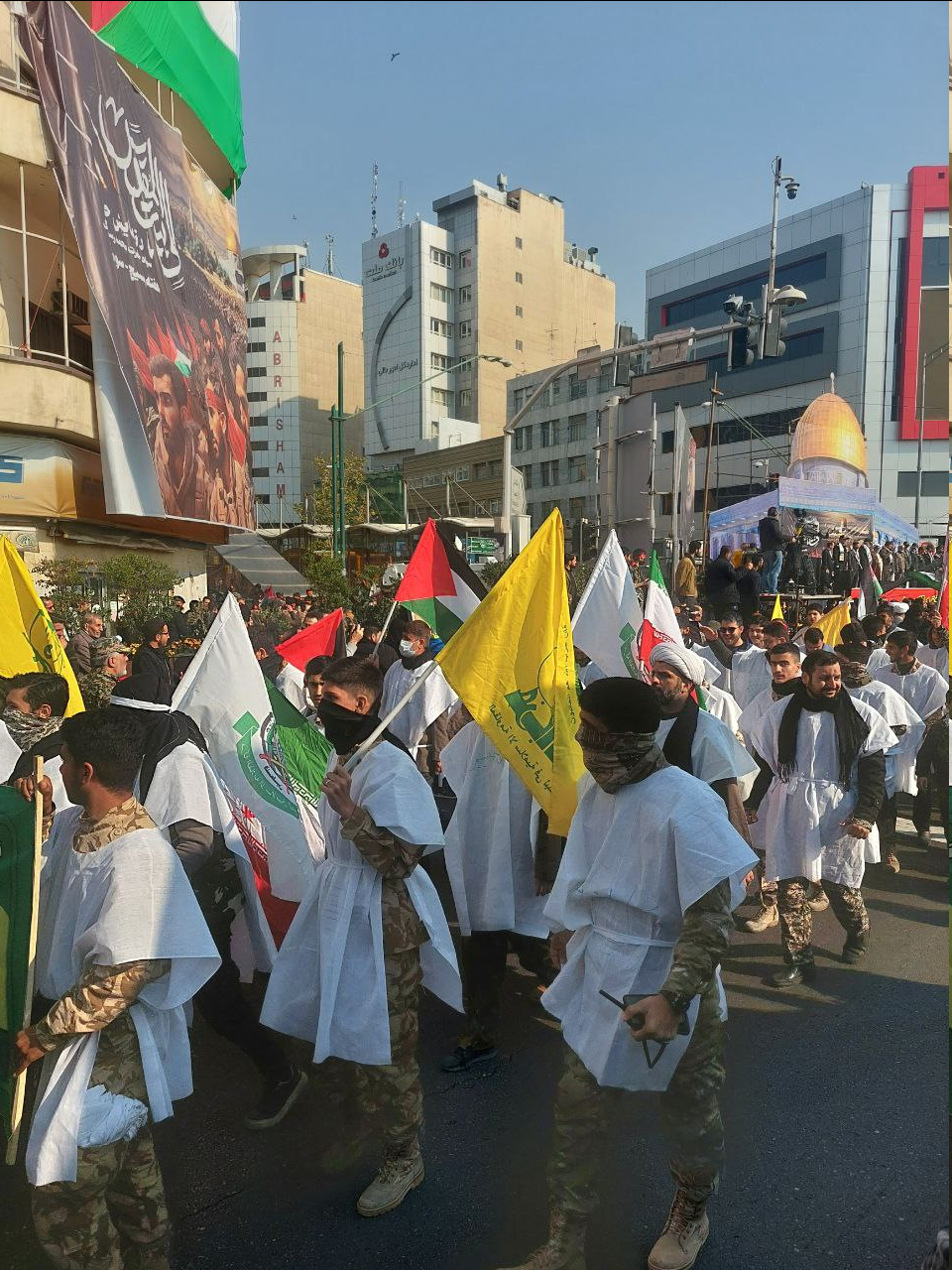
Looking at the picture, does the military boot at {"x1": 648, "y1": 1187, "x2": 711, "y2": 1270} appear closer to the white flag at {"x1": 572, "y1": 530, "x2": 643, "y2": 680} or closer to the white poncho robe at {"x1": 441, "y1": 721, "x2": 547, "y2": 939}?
the white poncho robe at {"x1": 441, "y1": 721, "x2": 547, "y2": 939}

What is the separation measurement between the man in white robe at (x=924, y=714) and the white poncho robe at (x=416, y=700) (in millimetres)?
3778

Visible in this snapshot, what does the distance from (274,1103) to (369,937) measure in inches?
40.1

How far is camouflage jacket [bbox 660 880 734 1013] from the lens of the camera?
251cm

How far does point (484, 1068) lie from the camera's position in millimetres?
3998

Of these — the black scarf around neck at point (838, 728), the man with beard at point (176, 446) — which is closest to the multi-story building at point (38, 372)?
the man with beard at point (176, 446)

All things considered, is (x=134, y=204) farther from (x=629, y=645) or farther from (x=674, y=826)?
(x=674, y=826)

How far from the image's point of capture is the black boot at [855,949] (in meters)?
5.12

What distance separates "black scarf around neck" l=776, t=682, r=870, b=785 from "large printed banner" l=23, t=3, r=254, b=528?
1480 cm

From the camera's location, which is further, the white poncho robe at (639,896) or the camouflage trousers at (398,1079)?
the camouflage trousers at (398,1079)

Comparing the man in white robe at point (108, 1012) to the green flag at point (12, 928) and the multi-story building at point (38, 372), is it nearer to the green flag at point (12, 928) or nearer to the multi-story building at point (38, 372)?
the green flag at point (12, 928)

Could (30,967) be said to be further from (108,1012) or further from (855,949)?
(855,949)

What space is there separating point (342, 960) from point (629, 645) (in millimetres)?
2890

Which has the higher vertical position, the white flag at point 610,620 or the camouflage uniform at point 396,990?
the white flag at point 610,620

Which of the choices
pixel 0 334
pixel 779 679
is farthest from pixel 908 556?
pixel 0 334
